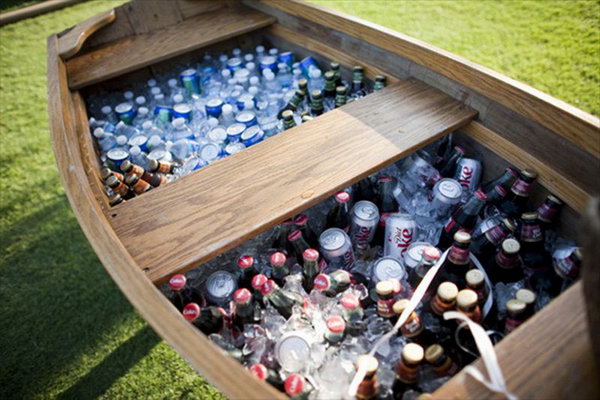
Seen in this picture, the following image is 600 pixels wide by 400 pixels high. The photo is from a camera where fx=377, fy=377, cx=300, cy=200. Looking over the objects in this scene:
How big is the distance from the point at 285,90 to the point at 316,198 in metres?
1.24

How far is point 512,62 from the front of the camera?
11.7 ft

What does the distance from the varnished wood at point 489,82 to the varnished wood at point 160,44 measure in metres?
0.65

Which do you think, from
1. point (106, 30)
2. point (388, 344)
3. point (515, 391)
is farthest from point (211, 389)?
point (106, 30)

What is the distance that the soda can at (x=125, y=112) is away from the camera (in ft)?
7.84

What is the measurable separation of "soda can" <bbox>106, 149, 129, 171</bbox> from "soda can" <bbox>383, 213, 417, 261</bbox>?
142 cm

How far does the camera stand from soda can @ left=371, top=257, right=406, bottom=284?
4.63 ft

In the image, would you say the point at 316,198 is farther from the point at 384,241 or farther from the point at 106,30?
the point at 106,30

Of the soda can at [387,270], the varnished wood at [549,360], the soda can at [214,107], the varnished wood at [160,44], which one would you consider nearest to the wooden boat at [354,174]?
the varnished wood at [549,360]

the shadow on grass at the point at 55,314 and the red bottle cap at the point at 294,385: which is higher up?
the red bottle cap at the point at 294,385

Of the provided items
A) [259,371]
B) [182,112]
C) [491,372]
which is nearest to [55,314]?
[182,112]

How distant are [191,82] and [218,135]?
673 mm

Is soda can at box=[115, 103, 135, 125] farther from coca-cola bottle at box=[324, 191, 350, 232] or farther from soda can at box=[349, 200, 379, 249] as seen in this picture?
soda can at box=[349, 200, 379, 249]

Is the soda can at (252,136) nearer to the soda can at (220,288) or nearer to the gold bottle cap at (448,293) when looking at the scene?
the soda can at (220,288)

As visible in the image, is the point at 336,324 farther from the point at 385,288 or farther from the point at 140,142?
the point at 140,142
